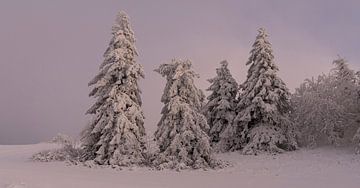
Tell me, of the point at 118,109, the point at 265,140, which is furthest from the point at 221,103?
the point at 118,109

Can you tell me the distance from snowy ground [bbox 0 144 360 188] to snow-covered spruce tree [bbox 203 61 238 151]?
22.6ft

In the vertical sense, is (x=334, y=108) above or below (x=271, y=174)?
above

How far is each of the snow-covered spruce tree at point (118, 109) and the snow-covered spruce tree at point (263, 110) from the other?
1028cm

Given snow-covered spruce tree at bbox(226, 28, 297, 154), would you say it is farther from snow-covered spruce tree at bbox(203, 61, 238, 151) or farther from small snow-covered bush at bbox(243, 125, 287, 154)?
snow-covered spruce tree at bbox(203, 61, 238, 151)

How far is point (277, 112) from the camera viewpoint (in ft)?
107

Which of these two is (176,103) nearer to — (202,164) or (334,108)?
(202,164)

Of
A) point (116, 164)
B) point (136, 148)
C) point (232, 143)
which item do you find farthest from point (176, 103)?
point (232, 143)

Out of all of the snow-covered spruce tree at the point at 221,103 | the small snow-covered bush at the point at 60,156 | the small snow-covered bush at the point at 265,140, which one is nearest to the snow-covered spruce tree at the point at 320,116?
the small snow-covered bush at the point at 265,140

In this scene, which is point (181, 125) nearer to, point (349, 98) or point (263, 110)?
point (263, 110)

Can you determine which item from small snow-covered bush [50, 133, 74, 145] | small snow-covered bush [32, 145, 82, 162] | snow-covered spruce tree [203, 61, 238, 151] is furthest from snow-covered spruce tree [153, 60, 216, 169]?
snow-covered spruce tree [203, 61, 238, 151]

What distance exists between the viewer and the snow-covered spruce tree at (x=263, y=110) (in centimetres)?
3183

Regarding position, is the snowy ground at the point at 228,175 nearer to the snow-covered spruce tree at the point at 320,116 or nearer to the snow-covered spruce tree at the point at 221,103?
the snow-covered spruce tree at the point at 320,116

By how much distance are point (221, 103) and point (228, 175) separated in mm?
13690

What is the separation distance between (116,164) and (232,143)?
13.5 m
